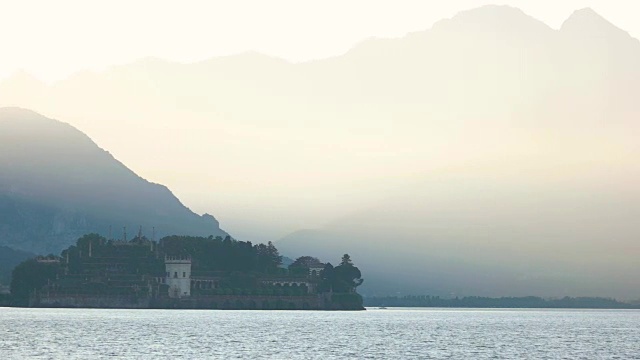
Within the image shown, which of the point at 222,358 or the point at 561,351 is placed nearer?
the point at 222,358

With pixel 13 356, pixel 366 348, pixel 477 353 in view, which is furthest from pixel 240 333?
pixel 13 356

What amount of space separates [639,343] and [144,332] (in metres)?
70.7

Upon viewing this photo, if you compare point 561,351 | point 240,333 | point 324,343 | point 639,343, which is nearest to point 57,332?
point 240,333

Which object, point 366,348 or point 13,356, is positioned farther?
point 366,348

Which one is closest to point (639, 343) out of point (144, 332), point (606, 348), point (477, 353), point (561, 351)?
point (606, 348)

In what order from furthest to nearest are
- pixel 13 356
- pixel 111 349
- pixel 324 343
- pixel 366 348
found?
pixel 324 343 → pixel 366 348 → pixel 111 349 → pixel 13 356

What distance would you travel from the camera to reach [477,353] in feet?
477

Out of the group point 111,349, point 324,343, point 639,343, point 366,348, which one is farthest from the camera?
point 639,343

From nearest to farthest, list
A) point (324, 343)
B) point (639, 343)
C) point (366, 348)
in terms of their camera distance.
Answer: point (366, 348) < point (324, 343) < point (639, 343)

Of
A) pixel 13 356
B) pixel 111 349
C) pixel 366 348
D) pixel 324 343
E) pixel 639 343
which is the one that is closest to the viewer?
pixel 13 356

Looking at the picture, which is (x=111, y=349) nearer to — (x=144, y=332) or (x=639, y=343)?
(x=144, y=332)

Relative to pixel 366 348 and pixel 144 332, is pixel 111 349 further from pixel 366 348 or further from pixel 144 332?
pixel 144 332

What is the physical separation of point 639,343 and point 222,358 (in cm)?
7578

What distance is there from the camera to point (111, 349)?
140 metres
